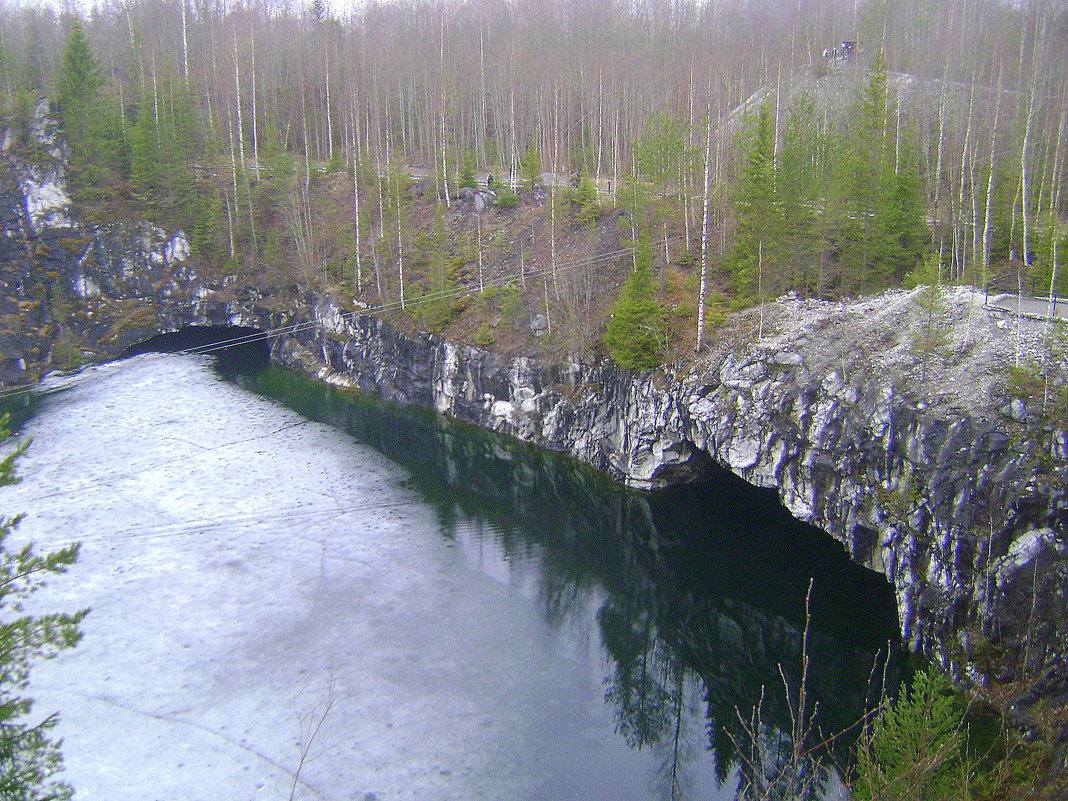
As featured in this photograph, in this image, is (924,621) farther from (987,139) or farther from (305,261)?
(305,261)

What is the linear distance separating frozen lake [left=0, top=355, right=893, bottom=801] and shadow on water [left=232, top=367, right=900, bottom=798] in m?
0.09

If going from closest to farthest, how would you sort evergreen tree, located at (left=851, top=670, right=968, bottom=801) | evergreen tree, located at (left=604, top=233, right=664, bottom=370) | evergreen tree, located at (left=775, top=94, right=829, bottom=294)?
evergreen tree, located at (left=851, top=670, right=968, bottom=801), evergreen tree, located at (left=604, top=233, right=664, bottom=370), evergreen tree, located at (left=775, top=94, right=829, bottom=294)

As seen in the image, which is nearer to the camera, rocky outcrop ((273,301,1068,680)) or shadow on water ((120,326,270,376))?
rocky outcrop ((273,301,1068,680))

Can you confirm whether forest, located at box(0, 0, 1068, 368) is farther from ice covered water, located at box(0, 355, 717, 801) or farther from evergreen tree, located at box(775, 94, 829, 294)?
ice covered water, located at box(0, 355, 717, 801)

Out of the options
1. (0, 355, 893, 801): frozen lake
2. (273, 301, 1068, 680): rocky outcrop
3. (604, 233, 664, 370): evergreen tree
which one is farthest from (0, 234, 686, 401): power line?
(0, 355, 893, 801): frozen lake


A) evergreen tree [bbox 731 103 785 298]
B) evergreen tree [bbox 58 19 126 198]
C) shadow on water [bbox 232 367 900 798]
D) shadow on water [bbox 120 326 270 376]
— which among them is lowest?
shadow on water [bbox 232 367 900 798]

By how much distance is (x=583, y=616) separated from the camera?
19500 millimetres

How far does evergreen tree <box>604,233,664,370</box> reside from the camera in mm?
25375

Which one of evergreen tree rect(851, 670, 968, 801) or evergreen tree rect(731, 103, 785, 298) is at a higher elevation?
evergreen tree rect(731, 103, 785, 298)

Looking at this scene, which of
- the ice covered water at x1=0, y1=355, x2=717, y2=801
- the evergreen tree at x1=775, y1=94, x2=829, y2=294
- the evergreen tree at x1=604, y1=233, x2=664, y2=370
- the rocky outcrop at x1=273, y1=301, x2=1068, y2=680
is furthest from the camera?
the evergreen tree at x1=775, y1=94, x2=829, y2=294

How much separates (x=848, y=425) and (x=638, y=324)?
8.57 meters

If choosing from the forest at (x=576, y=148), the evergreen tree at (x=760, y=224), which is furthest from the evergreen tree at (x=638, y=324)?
the evergreen tree at (x=760, y=224)

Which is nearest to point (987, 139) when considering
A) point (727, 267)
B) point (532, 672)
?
point (727, 267)

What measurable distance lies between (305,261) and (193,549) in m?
22.4
